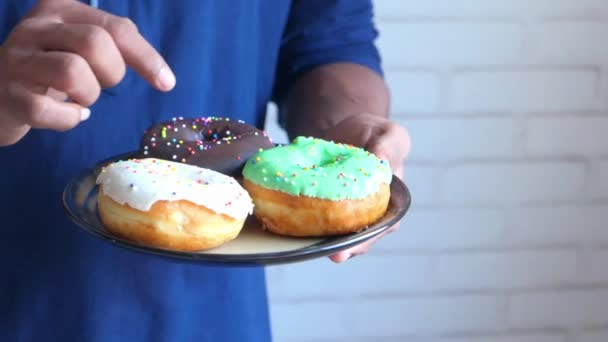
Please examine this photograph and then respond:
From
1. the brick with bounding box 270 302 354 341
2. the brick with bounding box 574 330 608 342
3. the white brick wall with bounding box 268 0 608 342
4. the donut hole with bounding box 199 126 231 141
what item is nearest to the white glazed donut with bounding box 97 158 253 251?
the donut hole with bounding box 199 126 231 141

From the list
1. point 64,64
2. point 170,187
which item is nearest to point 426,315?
point 170,187

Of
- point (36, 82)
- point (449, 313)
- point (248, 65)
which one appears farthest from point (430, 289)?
point (36, 82)

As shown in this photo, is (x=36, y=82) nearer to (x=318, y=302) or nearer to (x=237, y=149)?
(x=237, y=149)

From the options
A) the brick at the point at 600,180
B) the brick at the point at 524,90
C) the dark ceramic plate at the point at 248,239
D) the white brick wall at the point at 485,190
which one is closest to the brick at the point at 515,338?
the white brick wall at the point at 485,190

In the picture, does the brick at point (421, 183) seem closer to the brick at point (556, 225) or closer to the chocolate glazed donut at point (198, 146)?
the brick at point (556, 225)

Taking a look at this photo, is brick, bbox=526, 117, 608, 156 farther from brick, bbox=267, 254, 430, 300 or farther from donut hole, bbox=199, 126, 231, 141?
donut hole, bbox=199, 126, 231, 141

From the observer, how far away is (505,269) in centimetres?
161

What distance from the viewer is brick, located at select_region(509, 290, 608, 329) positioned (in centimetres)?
164

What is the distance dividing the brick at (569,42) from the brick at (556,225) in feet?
0.96

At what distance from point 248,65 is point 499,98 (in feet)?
2.10

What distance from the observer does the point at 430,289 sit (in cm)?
158

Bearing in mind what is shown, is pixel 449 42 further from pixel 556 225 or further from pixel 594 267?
pixel 594 267

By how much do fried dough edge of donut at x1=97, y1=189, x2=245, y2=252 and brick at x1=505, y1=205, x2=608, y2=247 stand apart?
979 mm

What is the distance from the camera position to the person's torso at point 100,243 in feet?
2.91
